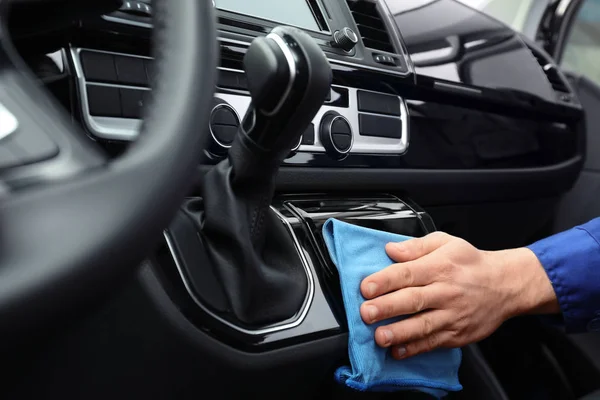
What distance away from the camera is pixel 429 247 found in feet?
2.22

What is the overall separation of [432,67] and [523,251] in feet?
1.18

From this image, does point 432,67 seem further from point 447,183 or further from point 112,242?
point 112,242

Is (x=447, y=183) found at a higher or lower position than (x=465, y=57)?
lower

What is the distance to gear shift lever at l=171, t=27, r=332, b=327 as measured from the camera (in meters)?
0.46

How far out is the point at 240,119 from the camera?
0.73 meters

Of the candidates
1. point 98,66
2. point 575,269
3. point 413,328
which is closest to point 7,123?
point 98,66

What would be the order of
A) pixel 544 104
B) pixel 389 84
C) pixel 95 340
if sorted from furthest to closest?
pixel 544 104 < pixel 389 84 < pixel 95 340

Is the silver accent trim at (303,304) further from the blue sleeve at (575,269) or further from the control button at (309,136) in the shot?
the blue sleeve at (575,269)

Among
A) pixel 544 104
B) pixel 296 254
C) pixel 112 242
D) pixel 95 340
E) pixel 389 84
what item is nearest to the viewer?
pixel 112 242

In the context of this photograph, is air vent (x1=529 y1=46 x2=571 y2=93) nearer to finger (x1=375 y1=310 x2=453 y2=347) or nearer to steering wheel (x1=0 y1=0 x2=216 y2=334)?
finger (x1=375 y1=310 x2=453 y2=347)

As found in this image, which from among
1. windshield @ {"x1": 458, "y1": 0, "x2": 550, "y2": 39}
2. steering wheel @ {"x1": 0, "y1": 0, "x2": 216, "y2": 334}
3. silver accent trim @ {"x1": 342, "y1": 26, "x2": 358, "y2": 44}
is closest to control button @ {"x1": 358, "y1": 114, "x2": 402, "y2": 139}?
silver accent trim @ {"x1": 342, "y1": 26, "x2": 358, "y2": 44}

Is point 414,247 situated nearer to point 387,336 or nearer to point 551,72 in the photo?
point 387,336

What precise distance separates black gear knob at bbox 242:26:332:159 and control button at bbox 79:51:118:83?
0.20 m

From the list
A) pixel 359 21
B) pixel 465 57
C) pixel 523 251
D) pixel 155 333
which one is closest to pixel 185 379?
pixel 155 333
